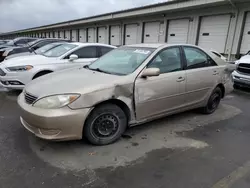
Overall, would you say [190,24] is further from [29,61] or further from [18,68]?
[18,68]

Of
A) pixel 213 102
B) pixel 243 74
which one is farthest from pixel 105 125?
pixel 243 74

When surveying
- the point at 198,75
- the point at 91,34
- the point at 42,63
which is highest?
the point at 91,34

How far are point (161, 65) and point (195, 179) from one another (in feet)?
6.26

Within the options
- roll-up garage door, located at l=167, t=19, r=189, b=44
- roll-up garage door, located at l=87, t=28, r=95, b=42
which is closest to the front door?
roll-up garage door, located at l=167, t=19, r=189, b=44

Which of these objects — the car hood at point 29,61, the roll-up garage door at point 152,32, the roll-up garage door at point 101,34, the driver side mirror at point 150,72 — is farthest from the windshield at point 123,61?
the roll-up garage door at point 101,34

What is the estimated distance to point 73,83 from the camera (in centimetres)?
307

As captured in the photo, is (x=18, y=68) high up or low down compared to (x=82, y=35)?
down

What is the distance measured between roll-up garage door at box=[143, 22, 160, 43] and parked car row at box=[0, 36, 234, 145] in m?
11.5

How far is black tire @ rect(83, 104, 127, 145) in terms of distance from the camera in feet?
9.78

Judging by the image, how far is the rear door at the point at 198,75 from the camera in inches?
158

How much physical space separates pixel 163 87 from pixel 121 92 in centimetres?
83

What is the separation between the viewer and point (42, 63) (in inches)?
223

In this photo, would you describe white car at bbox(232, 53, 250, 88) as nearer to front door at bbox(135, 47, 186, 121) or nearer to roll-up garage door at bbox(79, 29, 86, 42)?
front door at bbox(135, 47, 186, 121)

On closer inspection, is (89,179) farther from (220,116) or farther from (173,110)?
(220,116)
